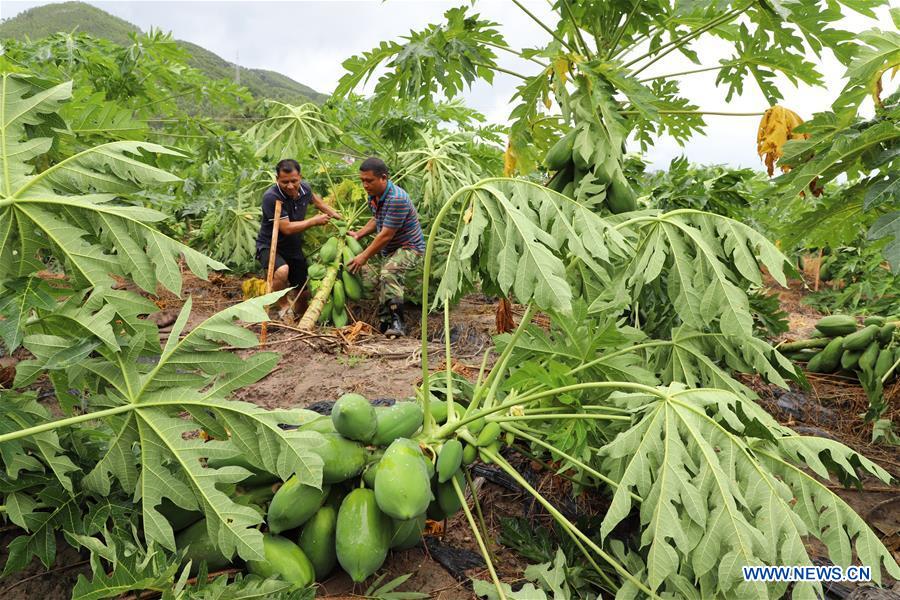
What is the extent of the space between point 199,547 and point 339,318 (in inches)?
130

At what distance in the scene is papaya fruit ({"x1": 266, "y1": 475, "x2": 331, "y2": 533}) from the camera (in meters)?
1.57

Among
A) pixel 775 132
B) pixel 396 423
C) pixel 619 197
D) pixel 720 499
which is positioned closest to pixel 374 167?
pixel 619 197

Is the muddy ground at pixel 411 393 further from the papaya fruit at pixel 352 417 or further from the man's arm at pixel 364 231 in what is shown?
the man's arm at pixel 364 231

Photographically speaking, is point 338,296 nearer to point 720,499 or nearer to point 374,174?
point 374,174

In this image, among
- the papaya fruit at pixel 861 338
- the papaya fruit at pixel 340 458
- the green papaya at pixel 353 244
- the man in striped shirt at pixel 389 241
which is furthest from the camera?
the green papaya at pixel 353 244

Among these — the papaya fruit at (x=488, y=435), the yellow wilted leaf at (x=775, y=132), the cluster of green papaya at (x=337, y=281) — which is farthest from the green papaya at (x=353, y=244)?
the papaya fruit at (x=488, y=435)

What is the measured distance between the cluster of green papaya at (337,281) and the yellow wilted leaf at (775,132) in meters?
3.21

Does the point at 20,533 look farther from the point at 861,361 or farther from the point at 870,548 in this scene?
the point at 861,361

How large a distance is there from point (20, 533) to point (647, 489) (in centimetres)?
172

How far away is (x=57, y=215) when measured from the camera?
137cm

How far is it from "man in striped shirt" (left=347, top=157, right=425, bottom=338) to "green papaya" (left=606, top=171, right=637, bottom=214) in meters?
2.40

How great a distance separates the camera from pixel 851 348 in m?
3.18

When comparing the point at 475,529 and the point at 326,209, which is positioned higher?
the point at 326,209

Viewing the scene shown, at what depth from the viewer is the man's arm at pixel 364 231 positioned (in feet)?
16.6
